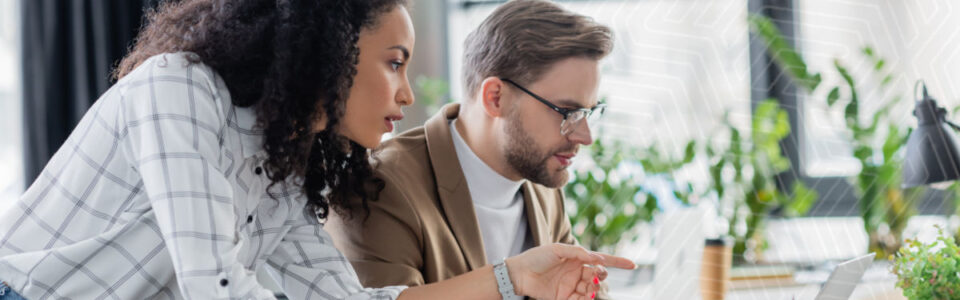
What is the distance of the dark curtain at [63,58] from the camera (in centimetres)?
243

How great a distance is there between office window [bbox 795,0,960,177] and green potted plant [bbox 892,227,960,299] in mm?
1044

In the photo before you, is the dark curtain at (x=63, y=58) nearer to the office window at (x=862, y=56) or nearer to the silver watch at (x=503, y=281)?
the silver watch at (x=503, y=281)

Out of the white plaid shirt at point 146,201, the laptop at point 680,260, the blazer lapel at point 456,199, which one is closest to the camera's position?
the white plaid shirt at point 146,201

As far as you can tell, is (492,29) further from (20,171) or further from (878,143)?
(20,171)

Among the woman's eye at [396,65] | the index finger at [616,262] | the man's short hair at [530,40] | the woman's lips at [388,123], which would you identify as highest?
the man's short hair at [530,40]

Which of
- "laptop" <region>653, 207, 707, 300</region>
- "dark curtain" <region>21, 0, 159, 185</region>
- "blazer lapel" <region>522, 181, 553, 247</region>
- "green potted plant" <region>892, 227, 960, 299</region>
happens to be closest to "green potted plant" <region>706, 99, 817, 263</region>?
"laptop" <region>653, 207, 707, 300</region>

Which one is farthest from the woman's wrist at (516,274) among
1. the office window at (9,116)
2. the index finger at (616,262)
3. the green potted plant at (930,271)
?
the office window at (9,116)

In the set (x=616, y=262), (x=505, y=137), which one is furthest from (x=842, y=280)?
(x=505, y=137)

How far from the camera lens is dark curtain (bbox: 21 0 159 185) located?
243 cm

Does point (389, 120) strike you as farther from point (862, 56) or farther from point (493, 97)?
point (862, 56)

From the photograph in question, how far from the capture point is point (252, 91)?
107 centimetres

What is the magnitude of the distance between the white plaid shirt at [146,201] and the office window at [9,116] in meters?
1.57

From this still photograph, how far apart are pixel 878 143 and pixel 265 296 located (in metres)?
2.03

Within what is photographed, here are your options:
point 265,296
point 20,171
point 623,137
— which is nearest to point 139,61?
point 265,296
